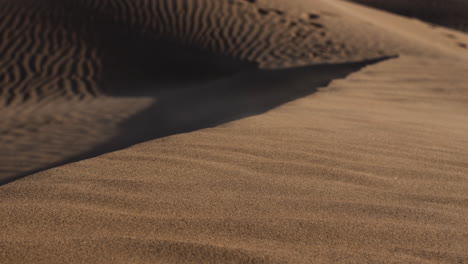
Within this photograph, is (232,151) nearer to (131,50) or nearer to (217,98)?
(217,98)

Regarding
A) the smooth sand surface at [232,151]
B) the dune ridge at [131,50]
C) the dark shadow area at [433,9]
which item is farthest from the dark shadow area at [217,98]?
the dark shadow area at [433,9]

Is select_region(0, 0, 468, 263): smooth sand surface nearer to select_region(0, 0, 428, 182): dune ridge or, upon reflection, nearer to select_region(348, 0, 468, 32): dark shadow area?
select_region(0, 0, 428, 182): dune ridge

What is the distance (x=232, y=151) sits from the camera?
268 centimetres

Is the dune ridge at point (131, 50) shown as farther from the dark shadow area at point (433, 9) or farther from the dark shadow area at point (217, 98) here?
the dark shadow area at point (433, 9)

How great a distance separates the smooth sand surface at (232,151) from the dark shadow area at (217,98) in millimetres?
46

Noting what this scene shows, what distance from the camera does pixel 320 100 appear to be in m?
4.84

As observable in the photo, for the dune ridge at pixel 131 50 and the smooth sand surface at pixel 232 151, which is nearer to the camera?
the smooth sand surface at pixel 232 151

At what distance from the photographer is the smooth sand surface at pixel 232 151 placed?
1718mm

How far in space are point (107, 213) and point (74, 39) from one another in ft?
26.1

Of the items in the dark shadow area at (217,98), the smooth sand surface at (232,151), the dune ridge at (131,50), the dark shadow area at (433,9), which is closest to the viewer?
the smooth sand surface at (232,151)

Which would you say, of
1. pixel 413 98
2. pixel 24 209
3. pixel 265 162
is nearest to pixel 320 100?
pixel 413 98

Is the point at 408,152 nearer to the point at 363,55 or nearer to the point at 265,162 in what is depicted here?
the point at 265,162

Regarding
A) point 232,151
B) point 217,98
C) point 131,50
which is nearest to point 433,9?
point 131,50

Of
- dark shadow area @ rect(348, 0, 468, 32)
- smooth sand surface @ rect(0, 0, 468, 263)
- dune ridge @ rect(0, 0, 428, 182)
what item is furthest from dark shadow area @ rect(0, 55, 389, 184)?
dark shadow area @ rect(348, 0, 468, 32)
